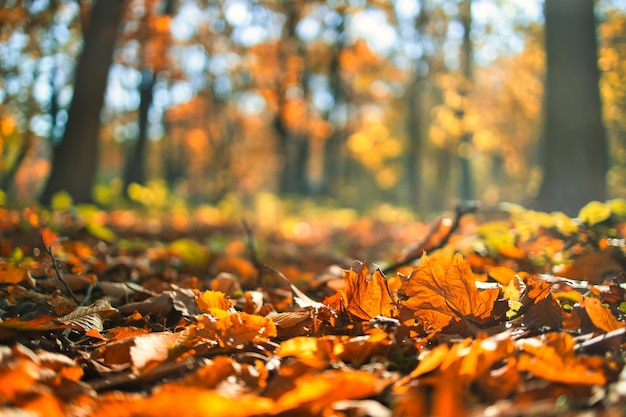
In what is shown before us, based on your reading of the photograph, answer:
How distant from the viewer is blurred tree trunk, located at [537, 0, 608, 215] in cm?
537

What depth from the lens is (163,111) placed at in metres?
28.2

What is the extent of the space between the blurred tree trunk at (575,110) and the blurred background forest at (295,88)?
0.04 m

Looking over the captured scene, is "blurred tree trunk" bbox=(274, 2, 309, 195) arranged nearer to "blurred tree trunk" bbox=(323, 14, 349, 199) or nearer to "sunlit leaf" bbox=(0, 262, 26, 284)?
"blurred tree trunk" bbox=(323, 14, 349, 199)

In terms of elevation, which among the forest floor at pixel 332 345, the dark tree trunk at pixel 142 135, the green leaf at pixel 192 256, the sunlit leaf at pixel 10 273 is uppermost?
the dark tree trunk at pixel 142 135

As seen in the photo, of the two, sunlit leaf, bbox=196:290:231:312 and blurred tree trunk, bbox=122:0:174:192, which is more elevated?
blurred tree trunk, bbox=122:0:174:192

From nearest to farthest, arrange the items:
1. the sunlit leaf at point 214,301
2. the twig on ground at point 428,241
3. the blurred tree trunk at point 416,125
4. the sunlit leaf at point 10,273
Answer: the sunlit leaf at point 214,301, the sunlit leaf at point 10,273, the twig on ground at point 428,241, the blurred tree trunk at point 416,125

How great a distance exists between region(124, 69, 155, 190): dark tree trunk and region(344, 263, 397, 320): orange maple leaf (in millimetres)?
15249

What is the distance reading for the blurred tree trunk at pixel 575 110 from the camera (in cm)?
537

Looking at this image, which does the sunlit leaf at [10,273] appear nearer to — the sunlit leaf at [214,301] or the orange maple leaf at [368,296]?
the sunlit leaf at [214,301]

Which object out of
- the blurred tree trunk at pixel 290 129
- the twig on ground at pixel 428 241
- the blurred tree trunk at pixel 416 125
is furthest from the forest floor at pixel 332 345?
the blurred tree trunk at pixel 416 125

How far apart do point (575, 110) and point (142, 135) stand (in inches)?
541

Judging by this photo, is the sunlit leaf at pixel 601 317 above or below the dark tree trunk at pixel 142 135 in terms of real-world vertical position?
below

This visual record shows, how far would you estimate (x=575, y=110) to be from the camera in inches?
214

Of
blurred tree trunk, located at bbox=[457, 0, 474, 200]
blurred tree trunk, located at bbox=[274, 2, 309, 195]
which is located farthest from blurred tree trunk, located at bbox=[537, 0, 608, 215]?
blurred tree trunk, located at bbox=[457, 0, 474, 200]
